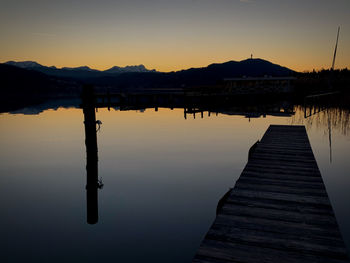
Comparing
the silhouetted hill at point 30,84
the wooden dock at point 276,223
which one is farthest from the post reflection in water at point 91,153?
the silhouetted hill at point 30,84

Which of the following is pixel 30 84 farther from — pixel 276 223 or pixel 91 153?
pixel 276 223

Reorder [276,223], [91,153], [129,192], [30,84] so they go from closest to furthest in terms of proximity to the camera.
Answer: [276,223] → [91,153] → [129,192] → [30,84]

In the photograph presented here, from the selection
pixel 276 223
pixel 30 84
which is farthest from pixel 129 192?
pixel 30 84

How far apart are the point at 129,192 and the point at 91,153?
9.77 feet

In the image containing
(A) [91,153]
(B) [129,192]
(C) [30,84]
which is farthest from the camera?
(C) [30,84]

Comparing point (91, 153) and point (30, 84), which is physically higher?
point (30, 84)

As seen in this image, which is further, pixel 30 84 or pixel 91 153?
pixel 30 84

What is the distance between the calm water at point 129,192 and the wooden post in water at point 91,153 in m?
0.41

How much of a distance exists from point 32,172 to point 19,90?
17679cm

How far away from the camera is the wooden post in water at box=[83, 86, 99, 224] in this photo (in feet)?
34.0

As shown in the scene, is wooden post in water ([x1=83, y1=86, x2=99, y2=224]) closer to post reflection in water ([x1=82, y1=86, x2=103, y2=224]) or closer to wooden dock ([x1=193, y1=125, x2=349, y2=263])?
post reflection in water ([x1=82, y1=86, x2=103, y2=224])

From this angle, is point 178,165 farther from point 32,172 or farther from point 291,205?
point 291,205

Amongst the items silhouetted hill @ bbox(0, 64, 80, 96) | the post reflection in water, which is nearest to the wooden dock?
the post reflection in water

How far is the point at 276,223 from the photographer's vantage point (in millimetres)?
5480
